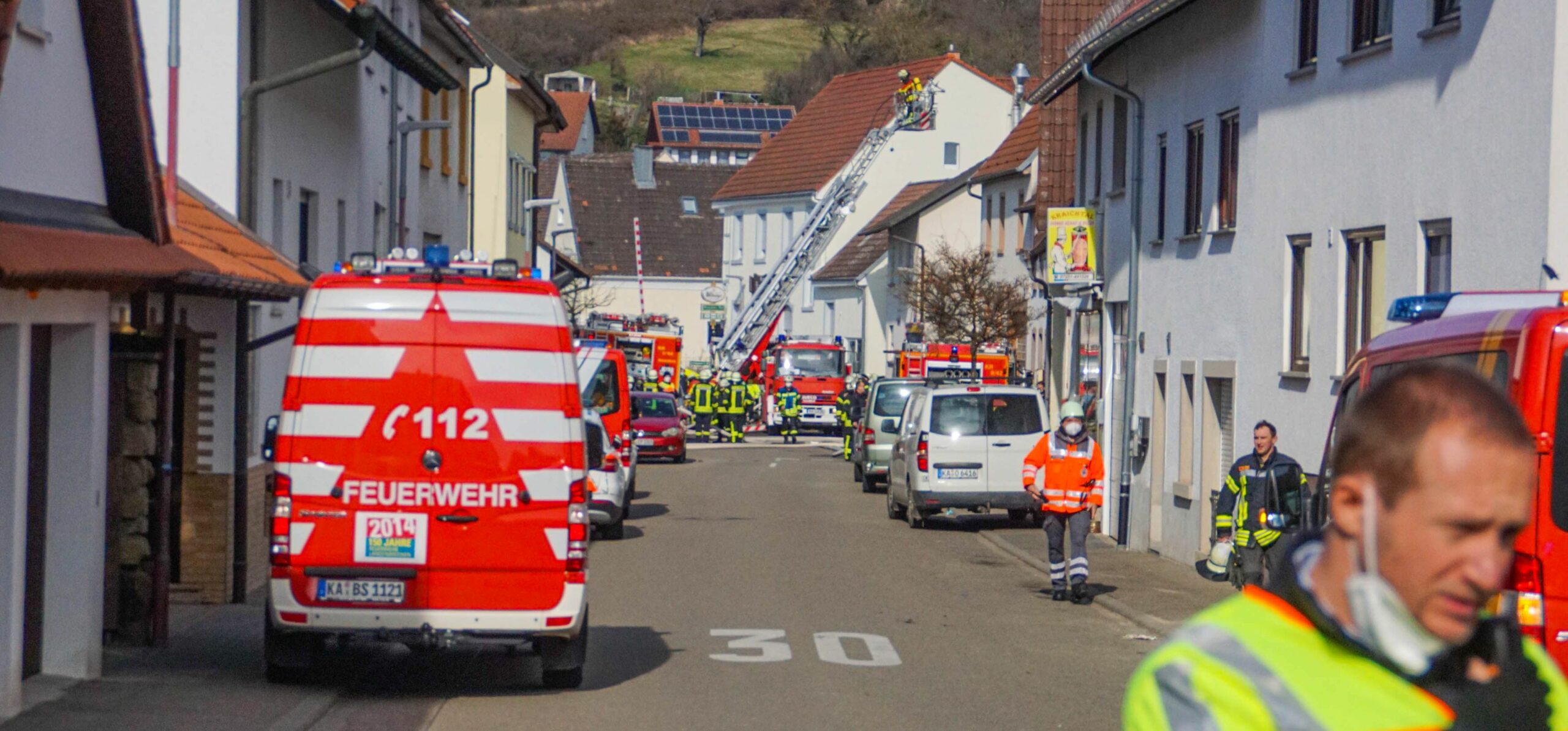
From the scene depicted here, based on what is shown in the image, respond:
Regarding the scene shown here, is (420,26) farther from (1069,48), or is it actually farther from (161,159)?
(161,159)

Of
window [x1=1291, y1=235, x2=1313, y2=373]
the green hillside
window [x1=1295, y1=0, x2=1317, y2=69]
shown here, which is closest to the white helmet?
window [x1=1291, y1=235, x2=1313, y2=373]

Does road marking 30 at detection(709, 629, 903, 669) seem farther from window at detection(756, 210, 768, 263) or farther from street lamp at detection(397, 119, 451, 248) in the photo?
window at detection(756, 210, 768, 263)

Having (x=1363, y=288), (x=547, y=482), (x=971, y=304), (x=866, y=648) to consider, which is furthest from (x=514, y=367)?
(x=971, y=304)

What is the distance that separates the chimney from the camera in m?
82.2

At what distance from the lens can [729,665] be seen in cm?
1225

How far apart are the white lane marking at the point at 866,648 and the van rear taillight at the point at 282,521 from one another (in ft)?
12.7

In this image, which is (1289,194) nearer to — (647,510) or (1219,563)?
(1219,563)

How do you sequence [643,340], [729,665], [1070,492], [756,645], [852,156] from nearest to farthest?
[729,665], [756,645], [1070,492], [643,340], [852,156]

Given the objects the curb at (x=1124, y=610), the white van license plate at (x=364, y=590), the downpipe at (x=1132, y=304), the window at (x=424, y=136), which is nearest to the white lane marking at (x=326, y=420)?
the white van license plate at (x=364, y=590)

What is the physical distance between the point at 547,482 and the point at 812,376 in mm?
42392

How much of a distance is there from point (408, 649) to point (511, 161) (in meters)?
29.8

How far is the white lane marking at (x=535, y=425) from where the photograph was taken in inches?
412

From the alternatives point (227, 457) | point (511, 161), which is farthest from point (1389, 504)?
point (511, 161)

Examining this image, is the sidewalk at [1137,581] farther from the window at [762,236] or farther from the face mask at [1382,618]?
the window at [762,236]
